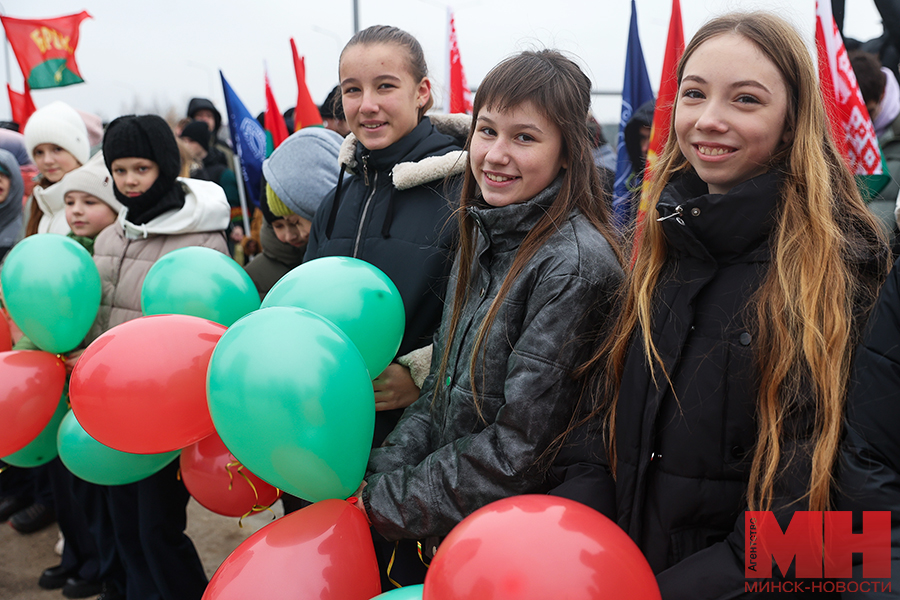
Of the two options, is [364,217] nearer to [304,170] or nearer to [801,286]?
[304,170]

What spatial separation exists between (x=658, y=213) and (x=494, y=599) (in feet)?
3.20

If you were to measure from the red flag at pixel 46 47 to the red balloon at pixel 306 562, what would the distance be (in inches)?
290

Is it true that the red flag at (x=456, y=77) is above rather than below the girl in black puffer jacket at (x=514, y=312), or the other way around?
above

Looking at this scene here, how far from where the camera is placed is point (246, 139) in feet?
17.1

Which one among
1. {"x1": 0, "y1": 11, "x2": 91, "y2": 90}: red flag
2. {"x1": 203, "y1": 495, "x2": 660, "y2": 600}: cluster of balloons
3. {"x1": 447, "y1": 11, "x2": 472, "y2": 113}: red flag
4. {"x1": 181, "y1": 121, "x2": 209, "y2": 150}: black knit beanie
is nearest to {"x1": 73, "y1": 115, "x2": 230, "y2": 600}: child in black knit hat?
{"x1": 203, "y1": 495, "x2": 660, "y2": 600}: cluster of balloons

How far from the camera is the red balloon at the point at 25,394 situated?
2.38 metres

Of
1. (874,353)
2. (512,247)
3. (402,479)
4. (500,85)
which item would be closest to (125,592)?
(402,479)

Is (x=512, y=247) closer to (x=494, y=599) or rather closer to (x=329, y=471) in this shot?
(x=329, y=471)

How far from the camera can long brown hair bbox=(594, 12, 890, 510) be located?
51.1 inches

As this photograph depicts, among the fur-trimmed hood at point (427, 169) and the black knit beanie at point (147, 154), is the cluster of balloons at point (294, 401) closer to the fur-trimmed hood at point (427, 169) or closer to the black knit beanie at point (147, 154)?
the fur-trimmed hood at point (427, 169)

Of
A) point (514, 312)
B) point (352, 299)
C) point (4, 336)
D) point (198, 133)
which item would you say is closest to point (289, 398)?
point (352, 299)

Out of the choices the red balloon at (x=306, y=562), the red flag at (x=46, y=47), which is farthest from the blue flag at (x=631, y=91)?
the red flag at (x=46, y=47)

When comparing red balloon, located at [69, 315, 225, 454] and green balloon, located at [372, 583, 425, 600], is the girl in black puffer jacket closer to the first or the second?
green balloon, located at [372, 583, 425, 600]

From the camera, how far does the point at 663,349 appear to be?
1.48 metres
